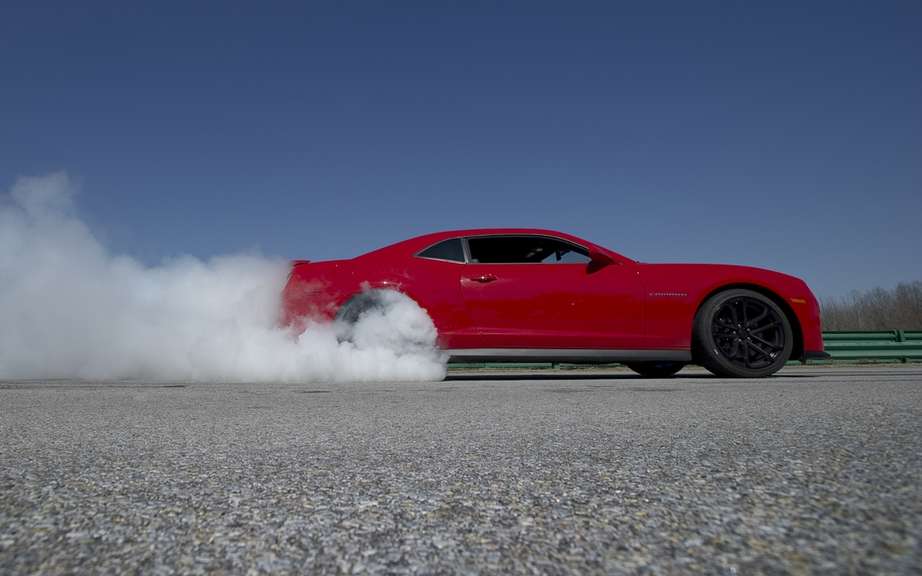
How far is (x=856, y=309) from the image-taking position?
33094 millimetres

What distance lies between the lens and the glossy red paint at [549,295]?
558 centimetres

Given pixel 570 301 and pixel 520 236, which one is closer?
pixel 570 301

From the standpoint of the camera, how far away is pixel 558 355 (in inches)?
220

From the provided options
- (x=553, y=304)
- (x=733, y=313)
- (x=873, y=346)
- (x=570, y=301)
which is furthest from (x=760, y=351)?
(x=873, y=346)

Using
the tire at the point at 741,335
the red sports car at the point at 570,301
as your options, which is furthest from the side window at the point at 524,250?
the tire at the point at 741,335

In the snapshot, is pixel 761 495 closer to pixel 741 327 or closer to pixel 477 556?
pixel 477 556

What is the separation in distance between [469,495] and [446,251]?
4687 millimetres

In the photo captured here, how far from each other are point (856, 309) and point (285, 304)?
35496 millimetres

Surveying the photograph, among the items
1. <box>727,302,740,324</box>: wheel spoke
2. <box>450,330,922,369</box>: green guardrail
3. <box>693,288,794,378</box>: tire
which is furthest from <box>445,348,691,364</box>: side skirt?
<box>450,330,922,369</box>: green guardrail

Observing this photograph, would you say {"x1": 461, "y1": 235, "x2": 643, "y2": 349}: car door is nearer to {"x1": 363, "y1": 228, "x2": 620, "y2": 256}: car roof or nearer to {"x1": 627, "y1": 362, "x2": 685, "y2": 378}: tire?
{"x1": 363, "y1": 228, "x2": 620, "y2": 256}: car roof

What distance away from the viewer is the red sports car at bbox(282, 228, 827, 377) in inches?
220

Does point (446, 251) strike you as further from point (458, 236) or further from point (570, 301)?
point (570, 301)

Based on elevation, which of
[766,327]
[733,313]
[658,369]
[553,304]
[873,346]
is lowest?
[873,346]

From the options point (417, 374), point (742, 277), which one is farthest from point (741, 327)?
point (417, 374)
